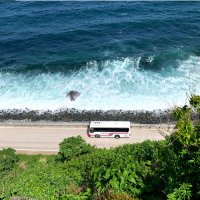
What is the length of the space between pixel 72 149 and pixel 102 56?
133ft

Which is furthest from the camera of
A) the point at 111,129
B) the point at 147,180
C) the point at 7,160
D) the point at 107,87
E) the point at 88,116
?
the point at 107,87

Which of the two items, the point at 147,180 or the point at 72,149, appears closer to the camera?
the point at 147,180

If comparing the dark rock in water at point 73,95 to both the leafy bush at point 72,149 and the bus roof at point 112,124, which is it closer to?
the bus roof at point 112,124

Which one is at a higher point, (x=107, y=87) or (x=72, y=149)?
(x=72, y=149)

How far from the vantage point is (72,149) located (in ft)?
166

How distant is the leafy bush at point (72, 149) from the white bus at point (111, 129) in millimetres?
6001

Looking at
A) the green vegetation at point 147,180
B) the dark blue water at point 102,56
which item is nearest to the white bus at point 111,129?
the dark blue water at point 102,56

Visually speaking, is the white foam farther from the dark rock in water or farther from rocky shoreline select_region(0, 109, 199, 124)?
rocky shoreline select_region(0, 109, 199, 124)

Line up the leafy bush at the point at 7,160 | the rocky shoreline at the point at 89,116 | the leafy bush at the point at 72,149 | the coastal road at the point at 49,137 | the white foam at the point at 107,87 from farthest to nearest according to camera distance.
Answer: the white foam at the point at 107,87
the rocky shoreline at the point at 89,116
the coastal road at the point at 49,137
the leafy bush at the point at 72,149
the leafy bush at the point at 7,160

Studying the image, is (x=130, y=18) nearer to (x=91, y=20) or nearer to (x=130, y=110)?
(x=91, y=20)

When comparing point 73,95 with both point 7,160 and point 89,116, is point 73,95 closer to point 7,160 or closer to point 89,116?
point 89,116

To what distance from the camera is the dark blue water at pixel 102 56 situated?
7294cm

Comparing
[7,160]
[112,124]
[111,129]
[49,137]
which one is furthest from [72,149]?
[49,137]

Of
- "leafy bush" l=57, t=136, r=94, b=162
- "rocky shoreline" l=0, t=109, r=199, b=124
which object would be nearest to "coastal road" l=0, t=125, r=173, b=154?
"rocky shoreline" l=0, t=109, r=199, b=124
